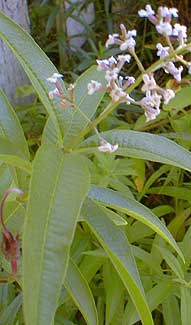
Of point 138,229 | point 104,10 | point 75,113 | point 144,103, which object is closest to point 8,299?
point 138,229

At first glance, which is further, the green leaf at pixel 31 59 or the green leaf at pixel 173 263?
the green leaf at pixel 173 263

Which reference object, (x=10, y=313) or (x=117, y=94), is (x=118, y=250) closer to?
(x=117, y=94)

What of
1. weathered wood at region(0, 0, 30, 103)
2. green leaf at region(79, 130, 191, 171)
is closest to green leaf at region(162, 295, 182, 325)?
green leaf at region(79, 130, 191, 171)

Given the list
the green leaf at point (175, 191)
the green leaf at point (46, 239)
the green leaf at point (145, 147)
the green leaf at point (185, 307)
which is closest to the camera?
the green leaf at point (46, 239)

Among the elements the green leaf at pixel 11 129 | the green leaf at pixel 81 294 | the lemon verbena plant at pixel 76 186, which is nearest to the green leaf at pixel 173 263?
the lemon verbena plant at pixel 76 186

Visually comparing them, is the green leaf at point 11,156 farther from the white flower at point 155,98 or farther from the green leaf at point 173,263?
the green leaf at point 173,263

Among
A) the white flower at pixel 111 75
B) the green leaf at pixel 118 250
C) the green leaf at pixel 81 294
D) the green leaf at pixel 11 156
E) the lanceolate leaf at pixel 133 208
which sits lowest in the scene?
the green leaf at pixel 81 294

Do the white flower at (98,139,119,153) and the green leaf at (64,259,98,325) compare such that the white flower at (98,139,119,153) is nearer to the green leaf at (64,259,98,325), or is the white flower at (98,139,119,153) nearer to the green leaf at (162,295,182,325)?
the green leaf at (64,259,98,325)
